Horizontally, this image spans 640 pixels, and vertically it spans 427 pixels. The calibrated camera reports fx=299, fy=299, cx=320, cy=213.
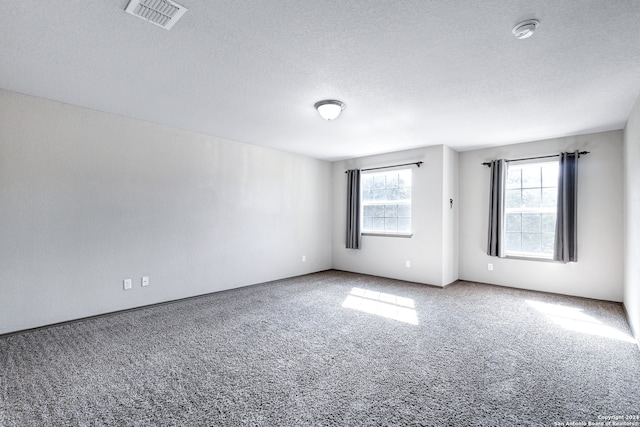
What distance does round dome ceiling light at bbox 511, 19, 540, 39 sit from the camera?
180cm

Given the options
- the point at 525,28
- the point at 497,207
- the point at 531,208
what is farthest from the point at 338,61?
the point at 531,208

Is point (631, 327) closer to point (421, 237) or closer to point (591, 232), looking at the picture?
Result: point (591, 232)

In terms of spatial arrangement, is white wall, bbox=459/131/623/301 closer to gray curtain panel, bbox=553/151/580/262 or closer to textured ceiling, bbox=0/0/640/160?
gray curtain panel, bbox=553/151/580/262

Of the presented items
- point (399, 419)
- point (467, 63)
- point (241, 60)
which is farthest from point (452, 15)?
point (399, 419)

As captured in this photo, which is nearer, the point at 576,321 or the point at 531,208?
the point at 576,321

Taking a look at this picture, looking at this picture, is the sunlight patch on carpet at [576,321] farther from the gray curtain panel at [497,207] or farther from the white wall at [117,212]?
the white wall at [117,212]

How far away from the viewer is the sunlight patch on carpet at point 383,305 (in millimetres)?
3508

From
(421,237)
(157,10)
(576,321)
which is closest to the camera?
(157,10)

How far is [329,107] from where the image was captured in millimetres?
3070

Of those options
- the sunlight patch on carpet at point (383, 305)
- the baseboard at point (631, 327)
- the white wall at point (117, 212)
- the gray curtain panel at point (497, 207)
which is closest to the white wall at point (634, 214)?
the baseboard at point (631, 327)

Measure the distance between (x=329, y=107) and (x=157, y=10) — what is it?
1686 mm

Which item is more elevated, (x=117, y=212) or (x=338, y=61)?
(x=338, y=61)

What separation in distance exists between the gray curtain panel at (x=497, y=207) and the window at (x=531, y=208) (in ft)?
0.53

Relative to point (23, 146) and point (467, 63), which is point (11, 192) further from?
point (467, 63)
